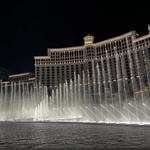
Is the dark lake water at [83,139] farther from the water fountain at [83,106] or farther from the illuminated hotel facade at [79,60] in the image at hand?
the illuminated hotel facade at [79,60]

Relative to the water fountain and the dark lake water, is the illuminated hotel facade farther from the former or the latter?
the dark lake water

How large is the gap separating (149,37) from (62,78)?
153ft

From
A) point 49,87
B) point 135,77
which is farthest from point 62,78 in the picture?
point 135,77

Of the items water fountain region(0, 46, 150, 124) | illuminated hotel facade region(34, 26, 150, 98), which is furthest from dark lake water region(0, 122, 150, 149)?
illuminated hotel facade region(34, 26, 150, 98)

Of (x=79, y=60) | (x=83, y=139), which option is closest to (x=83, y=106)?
(x=83, y=139)

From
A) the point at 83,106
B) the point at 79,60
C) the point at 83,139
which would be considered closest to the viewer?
the point at 83,139

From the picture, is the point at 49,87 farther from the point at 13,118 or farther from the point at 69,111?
the point at 69,111

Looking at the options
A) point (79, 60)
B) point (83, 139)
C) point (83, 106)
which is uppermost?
point (79, 60)

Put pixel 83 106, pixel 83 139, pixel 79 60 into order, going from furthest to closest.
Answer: pixel 79 60 < pixel 83 106 < pixel 83 139

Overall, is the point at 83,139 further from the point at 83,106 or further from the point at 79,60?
the point at 79,60

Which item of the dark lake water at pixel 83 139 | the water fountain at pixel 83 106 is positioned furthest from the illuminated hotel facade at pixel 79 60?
the dark lake water at pixel 83 139

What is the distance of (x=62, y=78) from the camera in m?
110

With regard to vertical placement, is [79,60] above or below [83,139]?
above

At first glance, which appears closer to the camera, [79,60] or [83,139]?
[83,139]
